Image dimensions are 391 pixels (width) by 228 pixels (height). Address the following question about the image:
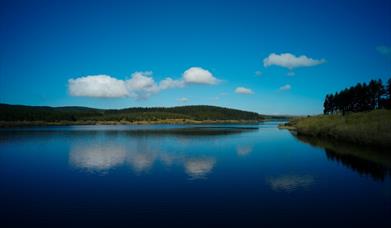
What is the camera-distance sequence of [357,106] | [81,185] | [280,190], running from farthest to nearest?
[357,106]
[81,185]
[280,190]

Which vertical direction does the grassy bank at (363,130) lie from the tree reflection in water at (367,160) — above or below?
above

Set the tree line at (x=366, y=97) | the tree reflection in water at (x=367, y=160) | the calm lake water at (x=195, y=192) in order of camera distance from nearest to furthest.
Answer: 1. the calm lake water at (x=195, y=192)
2. the tree reflection in water at (x=367, y=160)
3. the tree line at (x=366, y=97)

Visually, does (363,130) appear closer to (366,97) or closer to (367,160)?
(367,160)

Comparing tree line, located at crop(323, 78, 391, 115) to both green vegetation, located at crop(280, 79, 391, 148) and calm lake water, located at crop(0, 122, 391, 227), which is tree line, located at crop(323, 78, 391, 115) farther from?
calm lake water, located at crop(0, 122, 391, 227)

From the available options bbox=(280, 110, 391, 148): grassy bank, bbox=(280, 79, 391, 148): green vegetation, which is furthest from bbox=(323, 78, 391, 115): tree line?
bbox=(280, 110, 391, 148): grassy bank

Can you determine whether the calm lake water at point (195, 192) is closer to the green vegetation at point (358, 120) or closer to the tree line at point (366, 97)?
the green vegetation at point (358, 120)

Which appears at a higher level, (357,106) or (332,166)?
(357,106)

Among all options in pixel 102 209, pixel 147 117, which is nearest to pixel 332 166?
pixel 102 209

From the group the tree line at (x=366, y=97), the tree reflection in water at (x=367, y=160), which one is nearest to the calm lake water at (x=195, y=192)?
the tree reflection in water at (x=367, y=160)

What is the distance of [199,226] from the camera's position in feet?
36.4

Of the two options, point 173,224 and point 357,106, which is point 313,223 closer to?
point 173,224

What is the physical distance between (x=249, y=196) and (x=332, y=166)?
12969 millimetres

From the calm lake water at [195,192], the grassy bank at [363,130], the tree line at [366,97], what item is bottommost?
the calm lake water at [195,192]

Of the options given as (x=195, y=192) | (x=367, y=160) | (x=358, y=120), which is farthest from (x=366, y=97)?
(x=195, y=192)
